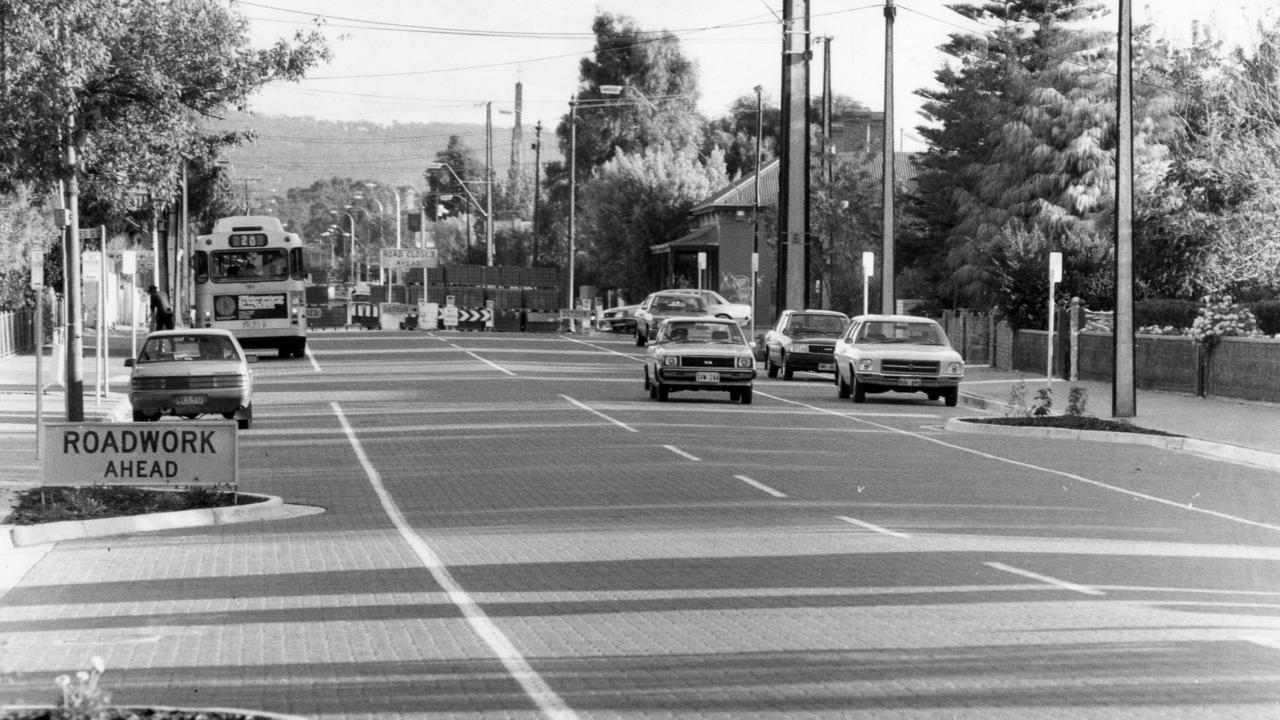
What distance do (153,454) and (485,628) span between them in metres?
8.05


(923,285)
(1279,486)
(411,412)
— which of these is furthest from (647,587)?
(923,285)

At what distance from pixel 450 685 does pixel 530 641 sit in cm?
127

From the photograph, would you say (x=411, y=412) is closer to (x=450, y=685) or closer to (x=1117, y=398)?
(x=1117, y=398)

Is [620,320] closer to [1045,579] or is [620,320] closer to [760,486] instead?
[760,486]

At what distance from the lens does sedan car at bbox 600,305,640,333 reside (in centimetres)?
7375

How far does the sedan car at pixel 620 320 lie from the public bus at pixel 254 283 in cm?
2502

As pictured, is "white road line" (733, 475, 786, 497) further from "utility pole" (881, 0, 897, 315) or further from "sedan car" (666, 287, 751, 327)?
"sedan car" (666, 287, 751, 327)

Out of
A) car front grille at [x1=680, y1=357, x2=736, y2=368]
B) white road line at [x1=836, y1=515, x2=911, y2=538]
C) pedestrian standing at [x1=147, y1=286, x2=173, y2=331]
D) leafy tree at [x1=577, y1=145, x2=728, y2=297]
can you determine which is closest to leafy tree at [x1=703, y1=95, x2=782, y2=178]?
leafy tree at [x1=577, y1=145, x2=728, y2=297]

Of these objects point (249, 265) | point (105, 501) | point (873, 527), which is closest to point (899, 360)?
point (873, 527)

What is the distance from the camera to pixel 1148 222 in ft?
160

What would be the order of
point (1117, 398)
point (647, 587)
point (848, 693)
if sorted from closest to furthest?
1. point (848, 693)
2. point (647, 587)
3. point (1117, 398)

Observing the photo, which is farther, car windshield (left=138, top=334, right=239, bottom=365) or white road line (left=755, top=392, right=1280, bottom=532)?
car windshield (left=138, top=334, right=239, bottom=365)

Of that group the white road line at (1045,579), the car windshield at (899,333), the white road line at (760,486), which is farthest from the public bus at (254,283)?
the white road line at (1045,579)

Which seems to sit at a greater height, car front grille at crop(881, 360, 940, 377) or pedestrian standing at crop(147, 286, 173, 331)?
pedestrian standing at crop(147, 286, 173, 331)
